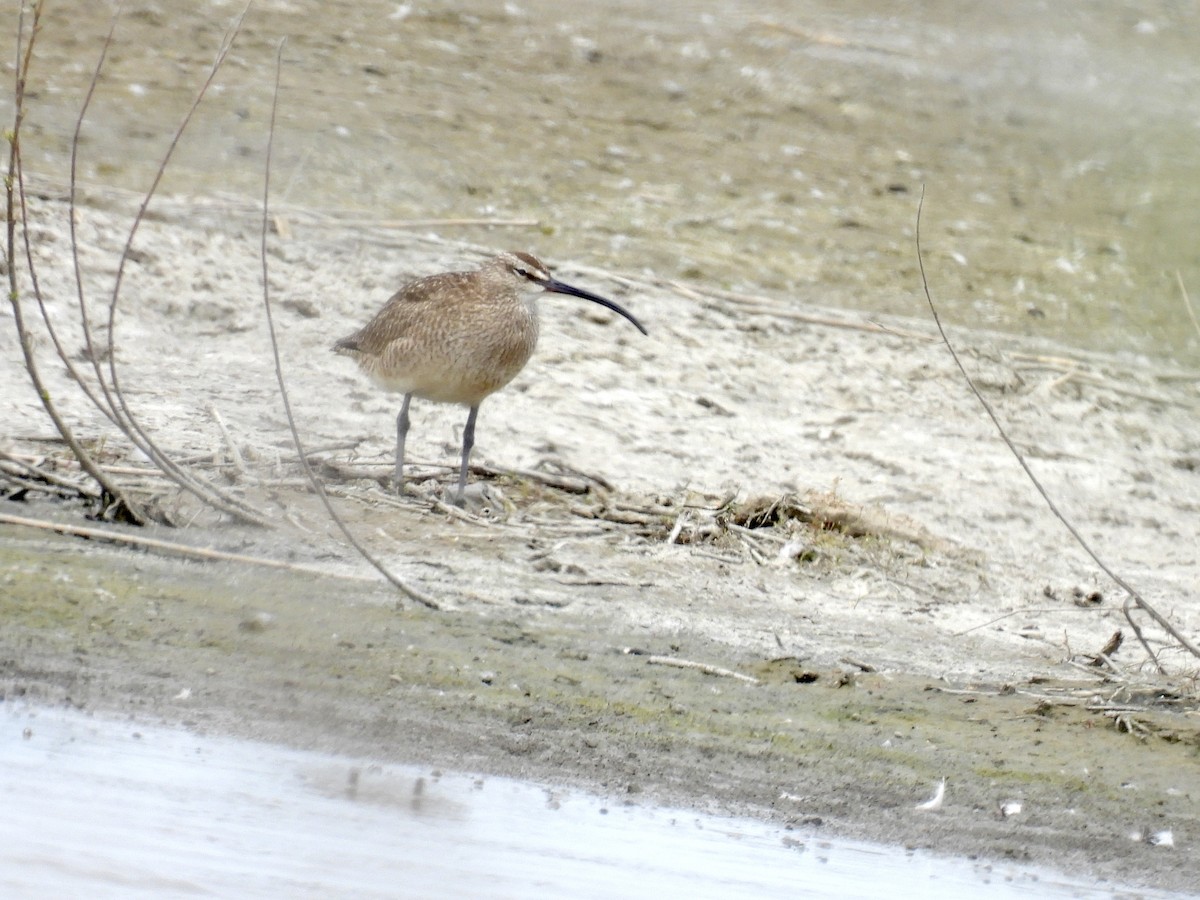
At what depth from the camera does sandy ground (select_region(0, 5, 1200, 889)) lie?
602cm

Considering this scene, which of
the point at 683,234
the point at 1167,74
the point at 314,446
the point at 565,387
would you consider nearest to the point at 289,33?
the point at 683,234

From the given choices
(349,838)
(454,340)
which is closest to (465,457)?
(454,340)

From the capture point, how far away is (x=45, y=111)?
39.0 ft

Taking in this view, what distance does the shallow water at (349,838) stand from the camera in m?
5.05

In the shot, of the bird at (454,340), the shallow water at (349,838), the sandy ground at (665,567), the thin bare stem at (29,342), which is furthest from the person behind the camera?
the bird at (454,340)

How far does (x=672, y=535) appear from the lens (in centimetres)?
791

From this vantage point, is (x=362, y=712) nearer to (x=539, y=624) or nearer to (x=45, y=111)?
(x=539, y=624)

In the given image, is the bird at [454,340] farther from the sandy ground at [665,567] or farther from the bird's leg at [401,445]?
the sandy ground at [665,567]

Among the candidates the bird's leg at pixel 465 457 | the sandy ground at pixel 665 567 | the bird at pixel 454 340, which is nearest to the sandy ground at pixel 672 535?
the sandy ground at pixel 665 567

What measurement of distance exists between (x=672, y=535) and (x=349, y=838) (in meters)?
2.93

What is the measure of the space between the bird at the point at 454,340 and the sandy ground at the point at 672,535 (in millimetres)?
397

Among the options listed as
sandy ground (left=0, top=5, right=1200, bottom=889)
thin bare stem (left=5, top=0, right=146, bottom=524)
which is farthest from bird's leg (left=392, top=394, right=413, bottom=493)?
thin bare stem (left=5, top=0, right=146, bottom=524)

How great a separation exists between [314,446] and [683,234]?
4.44 meters

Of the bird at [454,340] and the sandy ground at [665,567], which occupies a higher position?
the bird at [454,340]
